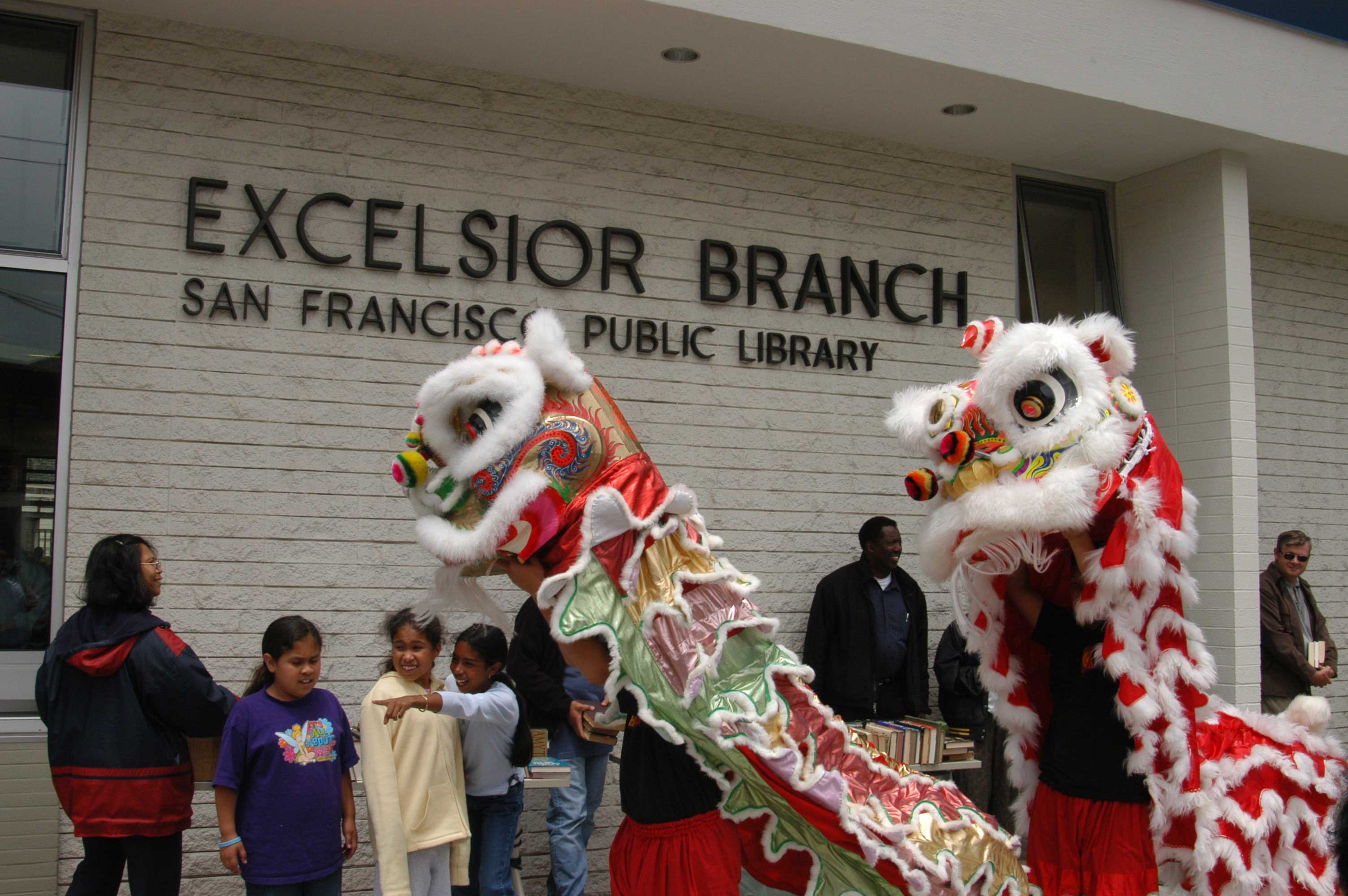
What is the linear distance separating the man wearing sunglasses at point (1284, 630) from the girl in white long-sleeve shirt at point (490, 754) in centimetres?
466

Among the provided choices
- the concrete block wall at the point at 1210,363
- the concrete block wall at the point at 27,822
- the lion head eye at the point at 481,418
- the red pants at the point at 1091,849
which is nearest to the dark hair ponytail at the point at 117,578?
the concrete block wall at the point at 27,822

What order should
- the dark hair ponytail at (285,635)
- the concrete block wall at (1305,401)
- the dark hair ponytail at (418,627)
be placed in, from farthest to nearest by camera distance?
the concrete block wall at (1305,401), the dark hair ponytail at (418,627), the dark hair ponytail at (285,635)

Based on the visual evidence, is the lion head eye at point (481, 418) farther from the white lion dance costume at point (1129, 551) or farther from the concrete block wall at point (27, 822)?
the concrete block wall at point (27, 822)

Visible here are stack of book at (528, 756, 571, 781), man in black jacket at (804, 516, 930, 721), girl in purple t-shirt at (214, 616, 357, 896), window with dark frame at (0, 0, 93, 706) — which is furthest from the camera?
man in black jacket at (804, 516, 930, 721)

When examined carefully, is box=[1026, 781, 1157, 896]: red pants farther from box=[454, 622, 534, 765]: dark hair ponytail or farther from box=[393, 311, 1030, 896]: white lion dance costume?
box=[454, 622, 534, 765]: dark hair ponytail

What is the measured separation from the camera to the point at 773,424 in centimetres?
630

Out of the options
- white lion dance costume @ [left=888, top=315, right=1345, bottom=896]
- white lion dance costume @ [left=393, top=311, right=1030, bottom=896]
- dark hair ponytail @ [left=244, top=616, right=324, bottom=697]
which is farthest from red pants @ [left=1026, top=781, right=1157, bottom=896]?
dark hair ponytail @ [left=244, top=616, right=324, bottom=697]

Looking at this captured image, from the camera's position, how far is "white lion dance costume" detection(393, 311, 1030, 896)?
8.61 ft

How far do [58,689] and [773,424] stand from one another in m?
3.72

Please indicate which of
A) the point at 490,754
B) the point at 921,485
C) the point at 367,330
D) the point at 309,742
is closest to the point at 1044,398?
the point at 921,485

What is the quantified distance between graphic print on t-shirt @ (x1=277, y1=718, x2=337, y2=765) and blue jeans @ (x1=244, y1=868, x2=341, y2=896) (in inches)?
15.4

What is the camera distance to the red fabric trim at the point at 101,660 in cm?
380

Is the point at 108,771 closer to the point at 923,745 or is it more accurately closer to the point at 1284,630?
the point at 923,745

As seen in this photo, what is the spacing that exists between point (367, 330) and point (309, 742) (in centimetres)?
222
